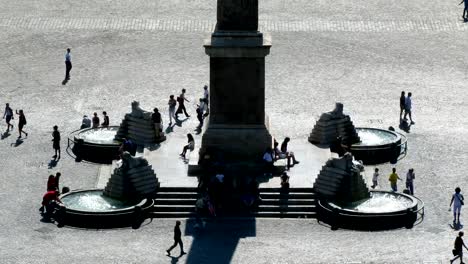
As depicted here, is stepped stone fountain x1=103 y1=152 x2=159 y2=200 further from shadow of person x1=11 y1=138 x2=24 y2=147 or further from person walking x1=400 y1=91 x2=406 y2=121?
person walking x1=400 y1=91 x2=406 y2=121

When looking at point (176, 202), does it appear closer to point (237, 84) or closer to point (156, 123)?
point (237, 84)

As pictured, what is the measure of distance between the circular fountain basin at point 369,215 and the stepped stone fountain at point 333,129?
345 inches

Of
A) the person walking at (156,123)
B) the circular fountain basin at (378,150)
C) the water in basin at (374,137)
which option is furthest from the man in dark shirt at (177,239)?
the water in basin at (374,137)

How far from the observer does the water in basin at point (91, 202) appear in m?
62.1

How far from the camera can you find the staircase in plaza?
6219cm

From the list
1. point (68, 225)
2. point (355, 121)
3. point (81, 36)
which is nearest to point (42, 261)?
point (68, 225)

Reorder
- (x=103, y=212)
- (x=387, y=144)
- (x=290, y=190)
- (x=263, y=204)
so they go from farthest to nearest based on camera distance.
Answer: (x=387, y=144) → (x=290, y=190) → (x=263, y=204) → (x=103, y=212)

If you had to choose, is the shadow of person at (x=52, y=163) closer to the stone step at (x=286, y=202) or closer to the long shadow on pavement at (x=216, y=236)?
the long shadow on pavement at (x=216, y=236)

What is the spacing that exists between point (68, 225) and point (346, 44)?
31877mm

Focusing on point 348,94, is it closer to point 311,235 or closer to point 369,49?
point 369,49

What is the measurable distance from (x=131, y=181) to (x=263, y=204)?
510 cm

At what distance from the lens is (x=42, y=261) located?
56531 millimetres

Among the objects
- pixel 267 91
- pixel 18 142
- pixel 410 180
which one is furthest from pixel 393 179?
pixel 267 91

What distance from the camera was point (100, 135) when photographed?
239ft
